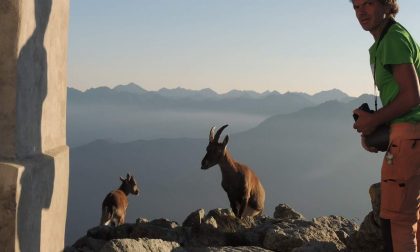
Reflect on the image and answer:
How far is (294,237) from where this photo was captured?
5250mm

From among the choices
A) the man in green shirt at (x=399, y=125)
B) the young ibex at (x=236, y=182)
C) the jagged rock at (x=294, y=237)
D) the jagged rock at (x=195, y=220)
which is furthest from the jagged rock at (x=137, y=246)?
the young ibex at (x=236, y=182)

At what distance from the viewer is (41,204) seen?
11.1ft

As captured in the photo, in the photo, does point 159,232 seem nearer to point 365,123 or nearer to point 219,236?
point 219,236

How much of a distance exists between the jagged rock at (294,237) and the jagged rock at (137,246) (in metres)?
1.11

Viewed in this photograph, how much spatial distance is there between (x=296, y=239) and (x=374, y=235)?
0.83 m

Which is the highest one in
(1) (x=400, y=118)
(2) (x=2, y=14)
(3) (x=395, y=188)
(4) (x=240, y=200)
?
(2) (x=2, y=14)

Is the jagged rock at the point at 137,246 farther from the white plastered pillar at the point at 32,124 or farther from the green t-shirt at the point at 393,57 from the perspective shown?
the green t-shirt at the point at 393,57

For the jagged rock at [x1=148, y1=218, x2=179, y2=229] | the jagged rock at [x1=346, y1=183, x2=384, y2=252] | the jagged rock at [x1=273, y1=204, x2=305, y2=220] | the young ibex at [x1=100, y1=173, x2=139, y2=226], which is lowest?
the young ibex at [x1=100, y1=173, x2=139, y2=226]

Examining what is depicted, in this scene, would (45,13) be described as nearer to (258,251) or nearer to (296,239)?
(258,251)

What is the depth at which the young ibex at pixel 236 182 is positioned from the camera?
36.6ft

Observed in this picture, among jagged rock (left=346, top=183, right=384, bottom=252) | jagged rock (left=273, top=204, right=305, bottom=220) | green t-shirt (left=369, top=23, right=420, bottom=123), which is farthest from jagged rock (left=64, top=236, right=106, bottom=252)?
jagged rock (left=273, top=204, right=305, bottom=220)

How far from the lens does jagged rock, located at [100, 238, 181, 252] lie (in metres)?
4.13

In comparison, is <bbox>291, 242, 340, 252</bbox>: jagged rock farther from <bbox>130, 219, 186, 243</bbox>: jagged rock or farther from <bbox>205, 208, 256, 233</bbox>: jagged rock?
<bbox>205, 208, 256, 233</bbox>: jagged rock

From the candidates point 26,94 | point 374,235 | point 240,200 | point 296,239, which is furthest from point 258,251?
point 240,200
